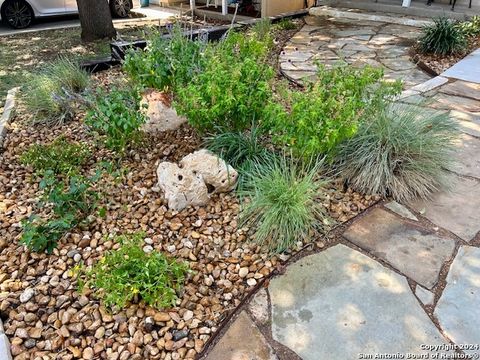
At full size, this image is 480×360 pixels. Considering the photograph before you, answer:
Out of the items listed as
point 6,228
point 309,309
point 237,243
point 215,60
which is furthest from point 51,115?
point 309,309

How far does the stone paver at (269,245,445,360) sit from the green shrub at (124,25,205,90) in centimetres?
159

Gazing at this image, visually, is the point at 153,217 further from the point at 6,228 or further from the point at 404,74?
the point at 404,74

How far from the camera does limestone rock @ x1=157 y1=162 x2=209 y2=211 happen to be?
229 cm

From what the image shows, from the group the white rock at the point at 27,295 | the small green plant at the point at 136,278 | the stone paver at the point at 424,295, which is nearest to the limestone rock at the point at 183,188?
the small green plant at the point at 136,278

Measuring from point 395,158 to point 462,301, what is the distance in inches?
39.1

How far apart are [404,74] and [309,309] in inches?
141

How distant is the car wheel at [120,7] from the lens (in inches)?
347

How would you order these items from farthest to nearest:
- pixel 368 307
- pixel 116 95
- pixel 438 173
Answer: pixel 116 95 < pixel 438 173 < pixel 368 307

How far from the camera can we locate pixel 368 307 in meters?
1.73

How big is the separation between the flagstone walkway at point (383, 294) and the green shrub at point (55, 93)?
2434mm

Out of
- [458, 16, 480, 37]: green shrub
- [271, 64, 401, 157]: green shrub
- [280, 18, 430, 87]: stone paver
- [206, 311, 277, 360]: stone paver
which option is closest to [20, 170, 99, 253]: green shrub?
[206, 311, 277, 360]: stone paver

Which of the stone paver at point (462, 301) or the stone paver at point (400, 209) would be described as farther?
the stone paver at point (400, 209)

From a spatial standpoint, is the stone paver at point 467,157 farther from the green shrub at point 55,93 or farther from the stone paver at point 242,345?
the green shrub at point 55,93

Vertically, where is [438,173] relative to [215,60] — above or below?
below
